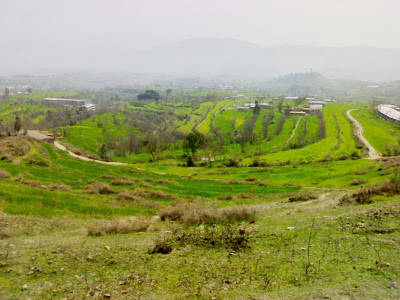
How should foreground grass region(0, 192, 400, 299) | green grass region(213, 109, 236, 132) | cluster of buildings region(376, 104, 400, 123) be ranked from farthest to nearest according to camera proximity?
green grass region(213, 109, 236, 132), cluster of buildings region(376, 104, 400, 123), foreground grass region(0, 192, 400, 299)

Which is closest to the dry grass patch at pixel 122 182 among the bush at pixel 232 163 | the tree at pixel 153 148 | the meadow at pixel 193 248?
the meadow at pixel 193 248

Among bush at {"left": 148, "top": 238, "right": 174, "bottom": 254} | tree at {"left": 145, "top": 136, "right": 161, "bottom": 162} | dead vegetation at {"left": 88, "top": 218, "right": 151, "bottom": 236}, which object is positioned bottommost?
tree at {"left": 145, "top": 136, "right": 161, "bottom": 162}

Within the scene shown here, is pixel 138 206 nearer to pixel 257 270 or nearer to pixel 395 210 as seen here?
pixel 257 270

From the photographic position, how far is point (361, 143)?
6106cm

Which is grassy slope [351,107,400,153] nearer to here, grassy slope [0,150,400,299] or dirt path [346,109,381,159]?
dirt path [346,109,381,159]

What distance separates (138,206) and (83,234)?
696 centimetres

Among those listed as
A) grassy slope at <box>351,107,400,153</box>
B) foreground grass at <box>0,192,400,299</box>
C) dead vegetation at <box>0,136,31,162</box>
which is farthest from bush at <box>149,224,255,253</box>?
grassy slope at <box>351,107,400,153</box>

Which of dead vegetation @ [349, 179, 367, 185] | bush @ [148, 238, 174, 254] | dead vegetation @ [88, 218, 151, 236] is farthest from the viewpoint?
dead vegetation @ [349, 179, 367, 185]

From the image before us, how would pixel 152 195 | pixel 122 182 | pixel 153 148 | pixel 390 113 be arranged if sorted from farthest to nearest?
pixel 390 113 → pixel 153 148 → pixel 122 182 → pixel 152 195

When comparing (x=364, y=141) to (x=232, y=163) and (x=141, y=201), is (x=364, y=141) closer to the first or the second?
(x=232, y=163)

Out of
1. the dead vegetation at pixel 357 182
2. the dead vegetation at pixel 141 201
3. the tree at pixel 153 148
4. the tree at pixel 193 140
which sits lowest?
the tree at pixel 153 148

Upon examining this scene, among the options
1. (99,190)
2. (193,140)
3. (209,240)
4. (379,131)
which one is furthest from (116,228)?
(379,131)

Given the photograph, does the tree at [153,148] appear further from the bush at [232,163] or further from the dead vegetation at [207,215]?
the dead vegetation at [207,215]

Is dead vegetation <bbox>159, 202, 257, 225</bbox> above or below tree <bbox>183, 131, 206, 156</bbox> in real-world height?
above
